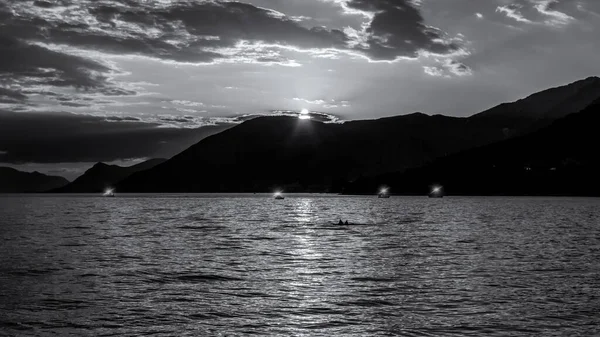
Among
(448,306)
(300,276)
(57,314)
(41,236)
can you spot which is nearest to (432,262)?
(300,276)

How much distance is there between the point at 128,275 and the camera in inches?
1815

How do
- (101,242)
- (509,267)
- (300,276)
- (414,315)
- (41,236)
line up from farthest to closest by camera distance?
(41,236), (101,242), (509,267), (300,276), (414,315)

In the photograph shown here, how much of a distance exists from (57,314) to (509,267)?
36813 millimetres

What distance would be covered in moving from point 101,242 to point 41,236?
16520 mm

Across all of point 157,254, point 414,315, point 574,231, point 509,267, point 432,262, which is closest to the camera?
point 414,315

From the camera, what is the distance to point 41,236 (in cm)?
8756

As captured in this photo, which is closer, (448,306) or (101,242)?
(448,306)

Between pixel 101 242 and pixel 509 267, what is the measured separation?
5256 cm

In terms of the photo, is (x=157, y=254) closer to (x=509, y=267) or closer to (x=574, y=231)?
(x=509, y=267)

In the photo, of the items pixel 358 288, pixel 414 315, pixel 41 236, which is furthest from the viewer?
pixel 41 236

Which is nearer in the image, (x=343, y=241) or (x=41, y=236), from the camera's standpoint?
(x=343, y=241)

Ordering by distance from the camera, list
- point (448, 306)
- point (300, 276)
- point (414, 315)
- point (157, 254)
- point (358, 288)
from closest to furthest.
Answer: point (414, 315) → point (448, 306) → point (358, 288) → point (300, 276) → point (157, 254)

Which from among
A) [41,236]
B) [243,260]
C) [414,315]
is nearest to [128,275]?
[243,260]

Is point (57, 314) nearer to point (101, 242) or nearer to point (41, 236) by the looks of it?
point (101, 242)
